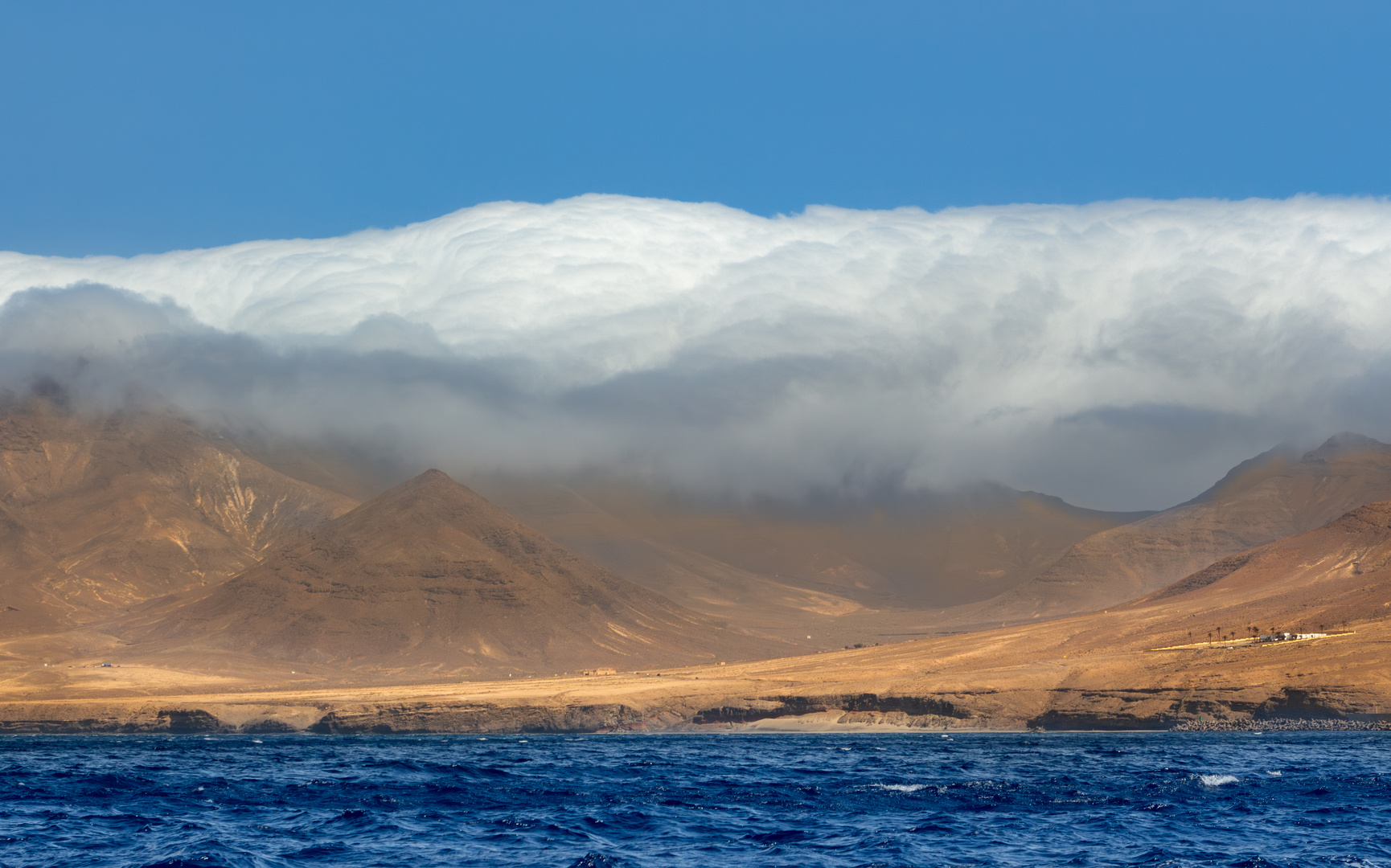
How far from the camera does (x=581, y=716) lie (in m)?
176

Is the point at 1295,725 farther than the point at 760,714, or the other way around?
the point at 760,714

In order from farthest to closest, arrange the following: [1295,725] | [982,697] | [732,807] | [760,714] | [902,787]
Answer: [760,714] < [982,697] < [1295,725] < [902,787] < [732,807]

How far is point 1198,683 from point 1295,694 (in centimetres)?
1093

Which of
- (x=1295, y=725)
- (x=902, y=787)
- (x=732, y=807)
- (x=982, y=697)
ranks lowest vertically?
(x=1295, y=725)

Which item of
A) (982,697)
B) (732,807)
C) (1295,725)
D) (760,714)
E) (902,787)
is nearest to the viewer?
(732,807)

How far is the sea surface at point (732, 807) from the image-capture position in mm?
54219

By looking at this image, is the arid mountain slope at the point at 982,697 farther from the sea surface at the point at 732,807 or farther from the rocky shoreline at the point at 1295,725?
the sea surface at the point at 732,807

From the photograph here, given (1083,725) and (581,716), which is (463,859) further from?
(581,716)

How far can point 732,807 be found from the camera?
71125 mm

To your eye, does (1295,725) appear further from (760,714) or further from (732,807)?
(732,807)

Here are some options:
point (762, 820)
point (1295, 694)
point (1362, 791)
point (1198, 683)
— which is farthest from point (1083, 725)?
point (762, 820)

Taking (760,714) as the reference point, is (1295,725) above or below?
below

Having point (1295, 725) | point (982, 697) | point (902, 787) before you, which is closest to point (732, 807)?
point (902, 787)

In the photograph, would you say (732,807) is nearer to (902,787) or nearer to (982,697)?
(902,787)
